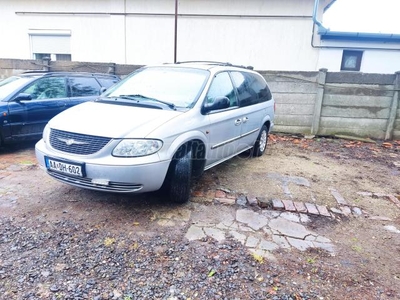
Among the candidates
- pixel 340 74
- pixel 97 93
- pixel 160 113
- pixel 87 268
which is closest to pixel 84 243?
pixel 87 268

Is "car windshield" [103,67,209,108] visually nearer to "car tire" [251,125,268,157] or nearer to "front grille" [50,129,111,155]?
"front grille" [50,129,111,155]

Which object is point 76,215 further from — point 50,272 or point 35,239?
point 50,272

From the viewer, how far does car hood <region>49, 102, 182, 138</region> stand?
2910 mm

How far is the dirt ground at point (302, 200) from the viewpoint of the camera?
2.37 metres

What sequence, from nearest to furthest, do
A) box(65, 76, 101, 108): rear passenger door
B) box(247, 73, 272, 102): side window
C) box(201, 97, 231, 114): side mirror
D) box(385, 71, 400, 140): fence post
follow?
box(201, 97, 231, 114): side mirror, box(247, 73, 272, 102): side window, box(65, 76, 101, 108): rear passenger door, box(385, 71, 400, 140): fence post

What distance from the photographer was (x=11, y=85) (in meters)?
5.43

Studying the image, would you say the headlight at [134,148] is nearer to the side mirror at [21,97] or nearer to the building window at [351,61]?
the side mirror at [21,97]

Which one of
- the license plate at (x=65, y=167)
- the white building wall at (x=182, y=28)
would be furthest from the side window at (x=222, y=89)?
the white building wall at (x=182, y=28)

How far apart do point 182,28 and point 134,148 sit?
28.5 feet

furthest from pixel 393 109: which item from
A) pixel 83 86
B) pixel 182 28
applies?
pixel 182 28

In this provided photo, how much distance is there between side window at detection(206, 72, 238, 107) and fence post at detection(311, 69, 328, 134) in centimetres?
361

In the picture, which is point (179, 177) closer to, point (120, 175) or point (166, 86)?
point (120, 175)

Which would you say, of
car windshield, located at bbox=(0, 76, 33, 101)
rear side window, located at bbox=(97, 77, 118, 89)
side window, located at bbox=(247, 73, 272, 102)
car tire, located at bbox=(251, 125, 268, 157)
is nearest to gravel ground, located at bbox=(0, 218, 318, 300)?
car tire, located at bbox=(251, 125, 268, 157)

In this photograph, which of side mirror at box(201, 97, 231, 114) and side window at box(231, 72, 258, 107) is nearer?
side mirror at box(201, 97, 231, 114)
